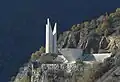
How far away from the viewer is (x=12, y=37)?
10931 cm

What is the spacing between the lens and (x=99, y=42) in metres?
57.2

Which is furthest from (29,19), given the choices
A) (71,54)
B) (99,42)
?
(71,54)

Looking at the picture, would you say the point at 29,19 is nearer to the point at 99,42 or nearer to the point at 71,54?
the point at 99,42

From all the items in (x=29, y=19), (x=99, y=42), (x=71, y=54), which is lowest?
(x=71, y=54)

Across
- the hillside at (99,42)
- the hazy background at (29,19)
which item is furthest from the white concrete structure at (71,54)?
the hazy background at (29,19)

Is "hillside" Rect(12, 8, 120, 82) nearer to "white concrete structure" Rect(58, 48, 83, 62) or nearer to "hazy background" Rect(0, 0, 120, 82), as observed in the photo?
"white concrete structure" Rect(58, 48, 83, 62)

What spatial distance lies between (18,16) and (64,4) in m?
12.9

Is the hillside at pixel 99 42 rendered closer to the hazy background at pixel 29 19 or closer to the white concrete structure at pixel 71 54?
the white concrete structure at pixel 71 54

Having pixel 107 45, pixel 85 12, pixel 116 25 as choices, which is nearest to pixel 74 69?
pixel 107 45

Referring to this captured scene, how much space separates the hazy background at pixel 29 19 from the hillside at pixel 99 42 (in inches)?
1233

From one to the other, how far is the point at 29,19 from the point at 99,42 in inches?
2248

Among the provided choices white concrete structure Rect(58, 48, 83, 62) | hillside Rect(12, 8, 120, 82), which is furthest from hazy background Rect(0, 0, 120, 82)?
white concrete structure Rect(58, 48, 83, 62)

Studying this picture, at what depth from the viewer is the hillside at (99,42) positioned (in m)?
42.7

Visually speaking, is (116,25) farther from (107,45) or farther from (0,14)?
(0,14)
